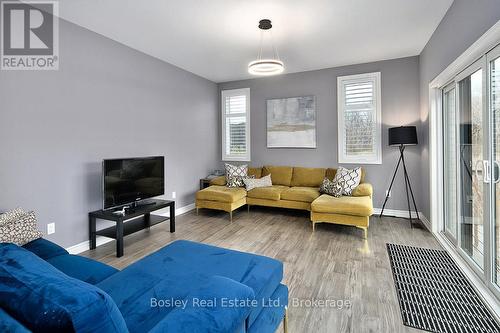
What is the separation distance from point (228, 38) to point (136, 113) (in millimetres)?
1820

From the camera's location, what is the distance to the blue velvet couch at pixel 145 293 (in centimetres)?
77

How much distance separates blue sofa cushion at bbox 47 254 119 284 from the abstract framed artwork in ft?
13.9

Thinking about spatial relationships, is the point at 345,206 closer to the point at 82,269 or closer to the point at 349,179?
the point at 349,179

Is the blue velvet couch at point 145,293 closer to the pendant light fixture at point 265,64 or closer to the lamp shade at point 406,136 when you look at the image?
the pendant light fixture at point 265,64

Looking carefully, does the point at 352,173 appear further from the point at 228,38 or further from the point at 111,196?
the point at 111,196

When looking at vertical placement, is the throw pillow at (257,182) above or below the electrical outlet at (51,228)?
above

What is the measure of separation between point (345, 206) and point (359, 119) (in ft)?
6.51

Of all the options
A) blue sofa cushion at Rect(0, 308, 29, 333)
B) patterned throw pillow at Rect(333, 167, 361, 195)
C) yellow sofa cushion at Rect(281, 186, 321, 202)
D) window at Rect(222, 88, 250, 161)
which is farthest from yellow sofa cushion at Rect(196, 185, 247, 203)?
blue sofa cushion at Rect(0, 308, 29, 333)

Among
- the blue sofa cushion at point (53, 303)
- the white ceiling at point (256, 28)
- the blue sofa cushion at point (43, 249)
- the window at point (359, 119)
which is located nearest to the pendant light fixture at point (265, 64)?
the white ceiling at point (256, 28)

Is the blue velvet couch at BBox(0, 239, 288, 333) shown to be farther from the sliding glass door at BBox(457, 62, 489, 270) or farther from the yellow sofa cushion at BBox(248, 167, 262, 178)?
the yellow sofa cushion at BBox(248, 167, 262, 178)

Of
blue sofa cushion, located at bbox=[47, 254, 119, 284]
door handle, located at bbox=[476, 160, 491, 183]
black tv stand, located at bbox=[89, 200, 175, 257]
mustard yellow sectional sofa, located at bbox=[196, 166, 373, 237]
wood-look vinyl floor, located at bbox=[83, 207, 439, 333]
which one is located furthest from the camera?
mustard yellow sectional sofa, located at bbox=[196, 166, 373, 237]

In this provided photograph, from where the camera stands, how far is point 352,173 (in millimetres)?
4402

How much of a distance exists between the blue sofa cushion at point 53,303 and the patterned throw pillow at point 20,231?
1487mm

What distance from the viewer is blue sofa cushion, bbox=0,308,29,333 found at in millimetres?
717
